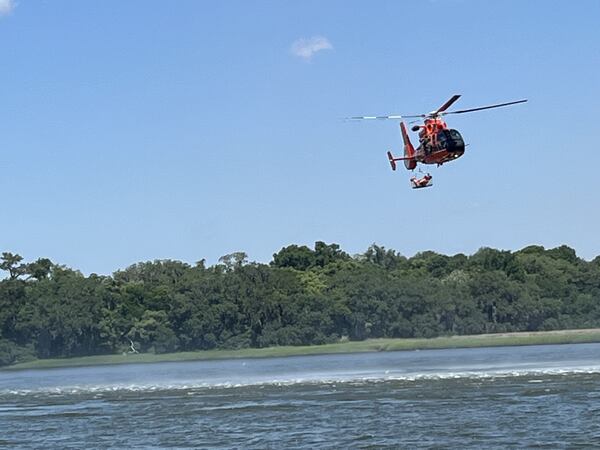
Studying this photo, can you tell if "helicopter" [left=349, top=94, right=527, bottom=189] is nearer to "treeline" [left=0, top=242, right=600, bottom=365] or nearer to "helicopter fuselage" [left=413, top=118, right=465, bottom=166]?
"helicopter fuselage" [left=413, top=118, right=465, bottom=166]

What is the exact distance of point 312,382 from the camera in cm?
6009

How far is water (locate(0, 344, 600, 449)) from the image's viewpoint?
36.8 m

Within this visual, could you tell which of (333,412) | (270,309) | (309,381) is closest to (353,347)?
(270,309)

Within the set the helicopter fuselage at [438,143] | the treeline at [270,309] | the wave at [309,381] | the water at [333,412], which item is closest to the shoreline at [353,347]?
the treeline at [270,309]

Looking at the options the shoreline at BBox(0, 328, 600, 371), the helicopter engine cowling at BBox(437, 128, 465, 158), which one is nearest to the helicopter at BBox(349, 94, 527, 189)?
the helicopter engine cowling at BBox(437, 128, 465, 158)

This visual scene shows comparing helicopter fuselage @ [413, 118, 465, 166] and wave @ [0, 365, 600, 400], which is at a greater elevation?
helicopter fuselage @ [413, 118, 465, 166]

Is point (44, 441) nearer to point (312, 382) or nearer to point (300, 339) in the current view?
point (312, 382)

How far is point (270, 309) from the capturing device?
133500 millimetres

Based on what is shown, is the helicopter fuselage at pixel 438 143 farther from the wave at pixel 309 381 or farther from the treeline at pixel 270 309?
the treeline at pixel 270 309

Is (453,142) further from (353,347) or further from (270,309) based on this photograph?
(270,309)

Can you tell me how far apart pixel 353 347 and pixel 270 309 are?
12634mm

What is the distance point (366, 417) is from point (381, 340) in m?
89.4

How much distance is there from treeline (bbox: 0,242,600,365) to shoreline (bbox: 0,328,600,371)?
7.38 feet

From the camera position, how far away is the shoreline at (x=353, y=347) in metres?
118
